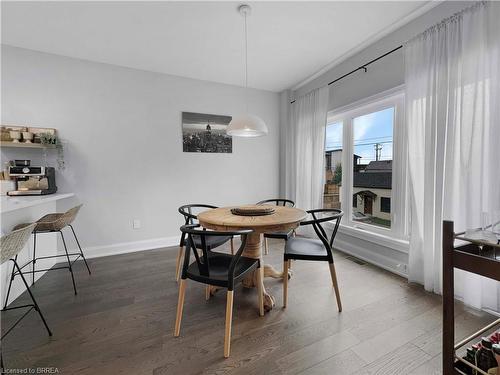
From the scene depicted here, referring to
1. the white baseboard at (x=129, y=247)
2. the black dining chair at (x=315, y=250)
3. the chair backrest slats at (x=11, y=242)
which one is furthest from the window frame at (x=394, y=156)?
the chair backrest slats at (x=11, y=242)

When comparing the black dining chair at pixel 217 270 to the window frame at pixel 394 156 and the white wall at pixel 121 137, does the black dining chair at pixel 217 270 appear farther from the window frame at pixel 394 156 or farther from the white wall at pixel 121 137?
the white wall at pixel 121 137

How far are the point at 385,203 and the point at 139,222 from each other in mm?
3390

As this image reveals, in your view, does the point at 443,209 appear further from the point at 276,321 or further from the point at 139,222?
the point at 139,222

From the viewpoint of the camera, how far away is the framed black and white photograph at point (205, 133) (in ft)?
11.6

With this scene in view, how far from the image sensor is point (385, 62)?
2514 mm

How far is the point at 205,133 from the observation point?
12.0 feet

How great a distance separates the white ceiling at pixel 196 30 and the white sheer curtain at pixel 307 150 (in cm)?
58

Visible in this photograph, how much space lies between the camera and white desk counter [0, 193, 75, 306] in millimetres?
1822

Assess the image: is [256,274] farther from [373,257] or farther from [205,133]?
[205,133]

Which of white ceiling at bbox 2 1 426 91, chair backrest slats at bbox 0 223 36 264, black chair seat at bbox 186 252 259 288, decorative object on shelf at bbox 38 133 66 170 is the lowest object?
black chair seat at bbox 186 252 259 288

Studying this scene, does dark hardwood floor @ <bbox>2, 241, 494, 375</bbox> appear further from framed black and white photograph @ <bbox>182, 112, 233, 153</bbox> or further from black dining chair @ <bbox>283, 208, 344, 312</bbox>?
framed black and white photograph @ <bbox>182, 112, 233, 153</bbox>

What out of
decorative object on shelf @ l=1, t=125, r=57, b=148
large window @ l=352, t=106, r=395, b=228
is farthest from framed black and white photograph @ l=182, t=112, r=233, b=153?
large window @ l=352, t=106, r=395, b=228

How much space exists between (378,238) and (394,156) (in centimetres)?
97

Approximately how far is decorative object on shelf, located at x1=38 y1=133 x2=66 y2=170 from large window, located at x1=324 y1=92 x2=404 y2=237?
369cm
